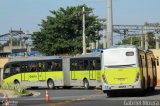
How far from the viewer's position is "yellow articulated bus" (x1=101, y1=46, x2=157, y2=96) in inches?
1091

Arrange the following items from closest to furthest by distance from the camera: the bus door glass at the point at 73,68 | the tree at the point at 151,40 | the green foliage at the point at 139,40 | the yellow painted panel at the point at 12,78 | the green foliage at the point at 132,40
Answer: the bus door glass at the point at 73,68
the yellow painted panel at the point at 12,78
the tree at the point at 151,40
the green foliage at the point at 139,40
the green foliage at the point at 132,40

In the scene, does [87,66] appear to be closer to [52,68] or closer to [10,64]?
[52,68]

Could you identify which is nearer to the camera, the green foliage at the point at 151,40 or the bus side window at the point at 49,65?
the bus side window at the point at 49,65

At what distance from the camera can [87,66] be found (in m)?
43.3

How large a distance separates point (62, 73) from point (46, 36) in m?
22.0

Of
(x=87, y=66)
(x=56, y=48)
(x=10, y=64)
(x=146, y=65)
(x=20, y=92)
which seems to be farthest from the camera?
(x=56, y=48)

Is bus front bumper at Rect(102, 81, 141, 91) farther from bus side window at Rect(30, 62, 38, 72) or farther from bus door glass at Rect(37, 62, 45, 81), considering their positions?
bus side window at Rect(30, 62, 38, 72)

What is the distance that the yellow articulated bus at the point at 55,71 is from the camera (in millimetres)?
43062

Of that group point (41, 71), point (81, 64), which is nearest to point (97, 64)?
point (81, 64)

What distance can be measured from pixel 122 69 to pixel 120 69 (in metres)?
0.12

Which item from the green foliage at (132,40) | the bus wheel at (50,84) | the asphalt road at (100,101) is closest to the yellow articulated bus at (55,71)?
the bus wheel at (50,84)

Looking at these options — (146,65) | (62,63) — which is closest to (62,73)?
(62,63)

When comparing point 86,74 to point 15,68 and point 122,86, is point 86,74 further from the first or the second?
point 122,86

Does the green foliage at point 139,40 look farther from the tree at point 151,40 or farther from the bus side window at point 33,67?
the bus side window at point 33,67
